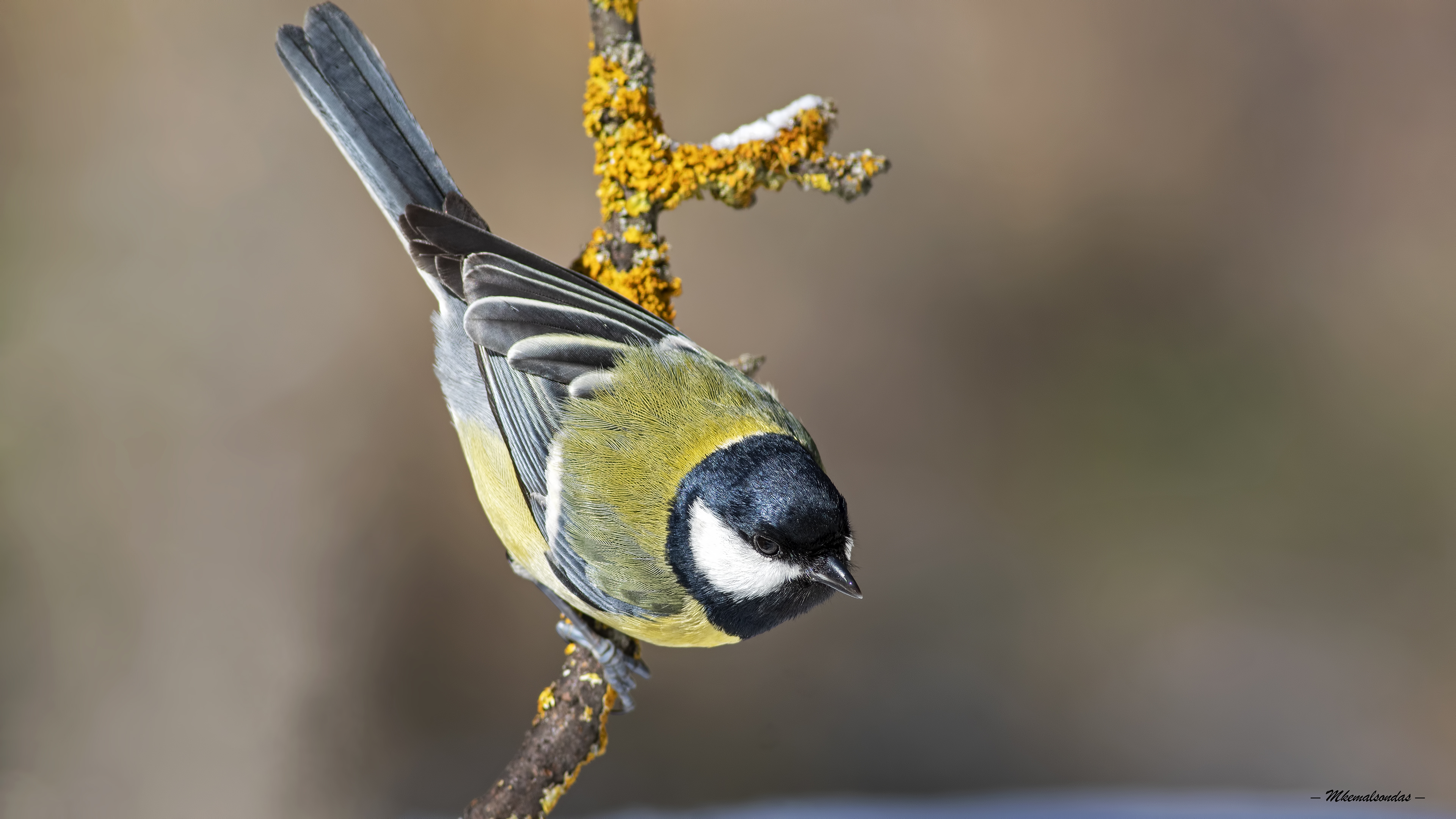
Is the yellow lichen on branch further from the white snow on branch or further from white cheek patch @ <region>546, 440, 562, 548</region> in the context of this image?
white cheek patch @ <region>546, 440, 562, 548</region>

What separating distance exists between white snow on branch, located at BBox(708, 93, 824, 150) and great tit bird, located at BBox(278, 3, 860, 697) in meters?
0.20

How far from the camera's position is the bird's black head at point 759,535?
807 mm

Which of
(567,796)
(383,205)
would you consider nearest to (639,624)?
(383,205)

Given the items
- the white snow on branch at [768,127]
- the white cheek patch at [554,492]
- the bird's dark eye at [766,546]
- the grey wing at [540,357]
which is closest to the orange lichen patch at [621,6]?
the white snow on branch at [768,127]

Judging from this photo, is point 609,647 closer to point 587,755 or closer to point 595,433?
point 587,755

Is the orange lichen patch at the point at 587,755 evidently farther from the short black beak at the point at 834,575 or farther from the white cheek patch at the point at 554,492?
the short black beak at the point at 834,575

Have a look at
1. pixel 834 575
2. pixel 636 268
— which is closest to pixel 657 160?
pixel 636 268

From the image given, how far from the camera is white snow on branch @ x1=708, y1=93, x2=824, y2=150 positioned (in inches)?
40.8

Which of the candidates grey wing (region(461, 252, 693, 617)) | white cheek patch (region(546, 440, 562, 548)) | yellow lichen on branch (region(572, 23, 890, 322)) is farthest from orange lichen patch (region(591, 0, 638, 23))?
white cheek patch (region(546, 440, 562, 548))

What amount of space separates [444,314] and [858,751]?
0.97 metres

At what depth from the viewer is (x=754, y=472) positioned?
2.73ft

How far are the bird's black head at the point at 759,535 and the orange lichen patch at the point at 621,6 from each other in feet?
1.49

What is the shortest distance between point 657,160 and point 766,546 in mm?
432

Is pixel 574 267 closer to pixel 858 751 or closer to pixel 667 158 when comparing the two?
pixel 667 158
